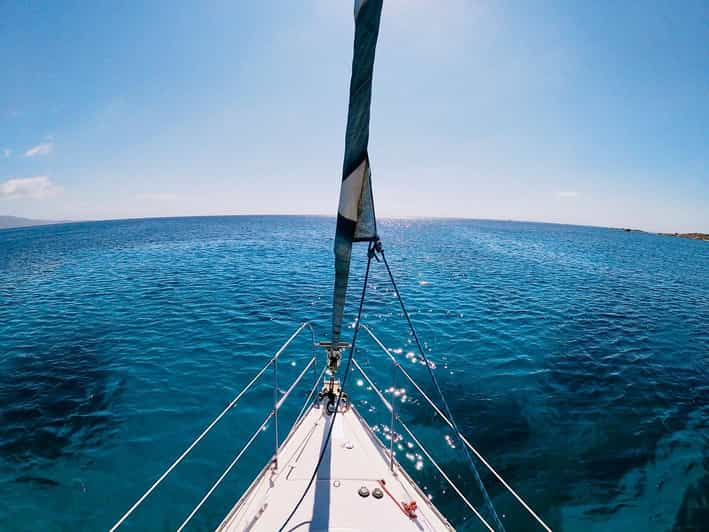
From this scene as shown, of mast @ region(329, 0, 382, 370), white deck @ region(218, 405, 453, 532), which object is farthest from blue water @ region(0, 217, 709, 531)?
mast @ region(329, 0, 382, 370)

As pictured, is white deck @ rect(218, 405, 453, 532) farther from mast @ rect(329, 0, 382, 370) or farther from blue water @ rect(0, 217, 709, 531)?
mast @ rect(329, 0, 382, 370)

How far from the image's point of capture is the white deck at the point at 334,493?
4477 mm

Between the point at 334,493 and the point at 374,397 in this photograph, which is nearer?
the point at 334,493

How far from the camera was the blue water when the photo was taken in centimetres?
731

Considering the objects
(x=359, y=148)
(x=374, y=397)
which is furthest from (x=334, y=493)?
(x=374, y=397)

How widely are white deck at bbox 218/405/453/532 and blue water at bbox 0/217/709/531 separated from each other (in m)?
2.95

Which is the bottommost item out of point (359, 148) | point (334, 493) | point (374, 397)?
point (374, 397)

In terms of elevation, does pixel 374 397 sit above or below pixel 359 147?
below

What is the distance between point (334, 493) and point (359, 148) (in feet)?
18.1

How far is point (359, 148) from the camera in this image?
11.0 ft

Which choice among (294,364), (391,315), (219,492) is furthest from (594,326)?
(219,492)

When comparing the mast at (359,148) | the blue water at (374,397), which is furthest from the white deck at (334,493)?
the mast at (359,148)

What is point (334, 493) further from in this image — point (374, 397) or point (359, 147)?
point (374, 397)

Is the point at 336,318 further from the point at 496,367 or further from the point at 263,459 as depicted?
the point at 496,367
